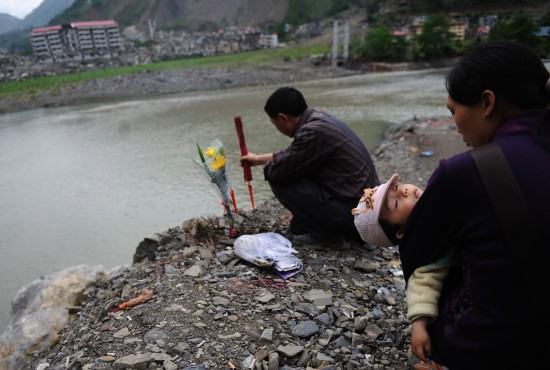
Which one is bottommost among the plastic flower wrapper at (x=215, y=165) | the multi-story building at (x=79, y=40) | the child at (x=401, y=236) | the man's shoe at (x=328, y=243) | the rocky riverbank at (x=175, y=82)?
the rocky riverbank at (x=175, y=82)

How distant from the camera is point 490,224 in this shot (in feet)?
4.31

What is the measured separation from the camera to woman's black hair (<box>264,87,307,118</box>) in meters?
3.46

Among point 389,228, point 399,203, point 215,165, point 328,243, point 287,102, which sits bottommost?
point 328,243

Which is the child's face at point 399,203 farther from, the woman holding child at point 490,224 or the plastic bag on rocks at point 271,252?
the plastic bag on rocks at point 271,252

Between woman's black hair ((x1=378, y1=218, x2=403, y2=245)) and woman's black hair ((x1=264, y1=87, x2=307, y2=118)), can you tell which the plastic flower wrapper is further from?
woman's black hair ((x1=378, y1=218, x2=403, y2=245))

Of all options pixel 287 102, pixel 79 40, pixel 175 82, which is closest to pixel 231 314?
pixel 287 102

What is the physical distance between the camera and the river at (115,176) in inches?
250

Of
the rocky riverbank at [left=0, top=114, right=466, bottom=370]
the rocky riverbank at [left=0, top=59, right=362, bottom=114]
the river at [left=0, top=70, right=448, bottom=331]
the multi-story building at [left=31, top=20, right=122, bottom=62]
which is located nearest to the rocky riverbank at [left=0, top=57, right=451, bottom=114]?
the rocky riverbank at [left=0, top=59, right=362, bottom=114]

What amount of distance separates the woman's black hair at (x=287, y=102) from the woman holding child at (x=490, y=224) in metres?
2.00

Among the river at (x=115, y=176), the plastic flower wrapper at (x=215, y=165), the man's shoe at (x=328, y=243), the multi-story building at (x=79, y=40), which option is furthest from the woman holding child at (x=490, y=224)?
the multi-story building at (x=79, y=40)

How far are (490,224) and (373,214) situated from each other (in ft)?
2.06

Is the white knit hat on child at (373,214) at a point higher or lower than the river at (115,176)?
higher

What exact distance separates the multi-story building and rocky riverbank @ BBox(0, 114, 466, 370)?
70947mm

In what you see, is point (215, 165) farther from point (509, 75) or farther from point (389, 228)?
point (509, 75)
